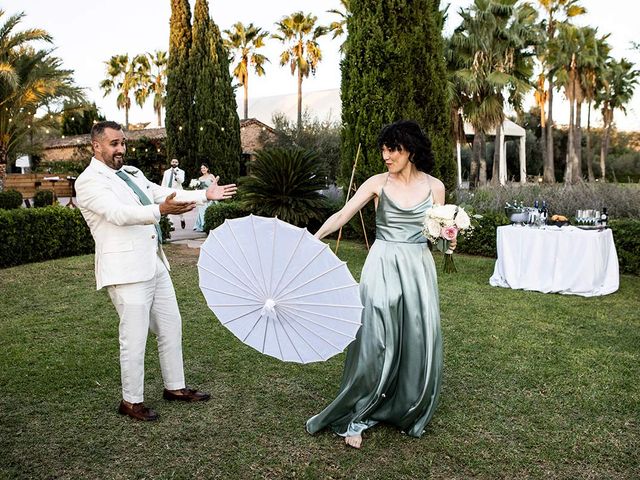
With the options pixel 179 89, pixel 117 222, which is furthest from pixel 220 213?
pixel 179 89

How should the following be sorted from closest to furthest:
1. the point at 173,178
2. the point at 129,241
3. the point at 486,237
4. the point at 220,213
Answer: the point at 129,241 → the point at 486,237 → the point at 220,213 → the point at 173,178

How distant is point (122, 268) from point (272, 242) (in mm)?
1121

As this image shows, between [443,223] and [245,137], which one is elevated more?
[245,137]

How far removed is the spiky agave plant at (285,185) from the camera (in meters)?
11.0

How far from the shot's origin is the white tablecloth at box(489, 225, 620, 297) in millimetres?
8266

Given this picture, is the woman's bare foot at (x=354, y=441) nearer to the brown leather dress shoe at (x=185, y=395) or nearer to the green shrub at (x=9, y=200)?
the brown leather dress shoe at (x=185, y=395)

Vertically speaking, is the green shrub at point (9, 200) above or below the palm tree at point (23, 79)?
below

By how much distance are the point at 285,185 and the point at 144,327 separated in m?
7.39

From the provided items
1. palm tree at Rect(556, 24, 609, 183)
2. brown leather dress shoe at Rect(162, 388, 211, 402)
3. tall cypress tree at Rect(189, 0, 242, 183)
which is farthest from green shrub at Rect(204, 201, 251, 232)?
palm tree at Rect(556, 24, 609, 183)

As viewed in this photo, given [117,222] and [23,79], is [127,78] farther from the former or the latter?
[117,222]

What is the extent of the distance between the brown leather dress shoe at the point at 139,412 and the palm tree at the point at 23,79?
20422 mm

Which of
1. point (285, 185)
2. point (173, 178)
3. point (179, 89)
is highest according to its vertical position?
point (179, 89)

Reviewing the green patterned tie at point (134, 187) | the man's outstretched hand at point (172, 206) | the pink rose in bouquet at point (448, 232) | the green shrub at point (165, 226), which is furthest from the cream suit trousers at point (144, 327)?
the green shrub at point (165, 226)

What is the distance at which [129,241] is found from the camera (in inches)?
150
